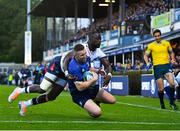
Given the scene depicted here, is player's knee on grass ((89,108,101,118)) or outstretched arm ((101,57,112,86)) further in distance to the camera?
outstretched arm ((101,57,112,86))

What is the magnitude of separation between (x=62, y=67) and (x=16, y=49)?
8648cm

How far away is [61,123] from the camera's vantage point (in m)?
9.56

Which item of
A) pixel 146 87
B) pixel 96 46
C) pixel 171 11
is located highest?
pixel 171 11

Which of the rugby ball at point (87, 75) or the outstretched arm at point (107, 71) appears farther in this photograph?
the outstretched arm at point (107, 71)

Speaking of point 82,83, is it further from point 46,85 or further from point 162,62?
point 162,62

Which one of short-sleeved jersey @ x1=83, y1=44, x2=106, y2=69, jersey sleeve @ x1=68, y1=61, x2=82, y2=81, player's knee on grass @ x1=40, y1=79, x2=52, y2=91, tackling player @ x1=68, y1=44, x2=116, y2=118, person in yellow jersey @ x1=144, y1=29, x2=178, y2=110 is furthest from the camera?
person in yellow jersey @ x1=144, y1=29, x2=178, y2=110

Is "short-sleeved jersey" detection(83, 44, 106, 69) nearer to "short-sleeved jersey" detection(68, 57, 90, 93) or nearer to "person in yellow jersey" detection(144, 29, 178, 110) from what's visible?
"short-sleeved jersey" detection(68, 57, 90, 93)

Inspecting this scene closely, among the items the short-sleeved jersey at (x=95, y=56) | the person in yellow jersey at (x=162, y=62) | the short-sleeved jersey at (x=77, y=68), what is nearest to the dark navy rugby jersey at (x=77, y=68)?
the short-sleeved jersey at (x=77, y=68)

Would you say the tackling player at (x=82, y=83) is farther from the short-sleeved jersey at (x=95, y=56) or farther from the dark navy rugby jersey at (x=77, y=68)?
the short-sleeved jersey at (x=95, y=56)

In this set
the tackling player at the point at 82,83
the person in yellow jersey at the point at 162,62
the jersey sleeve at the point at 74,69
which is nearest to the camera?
the tackling player at the point at 82,83

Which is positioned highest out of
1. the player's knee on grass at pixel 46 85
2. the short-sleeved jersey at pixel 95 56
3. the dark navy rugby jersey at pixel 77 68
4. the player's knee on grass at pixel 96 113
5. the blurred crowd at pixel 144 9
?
the blurred crowd at pixel 144 9

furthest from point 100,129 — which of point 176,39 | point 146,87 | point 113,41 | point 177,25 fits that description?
point 113,41

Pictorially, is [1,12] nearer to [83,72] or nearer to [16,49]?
[16,49]

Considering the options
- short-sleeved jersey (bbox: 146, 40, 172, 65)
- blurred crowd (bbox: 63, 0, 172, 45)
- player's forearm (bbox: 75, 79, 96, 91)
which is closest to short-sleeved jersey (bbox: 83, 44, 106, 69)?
player's forearm (bbox: 75, 79, 96, 91)
